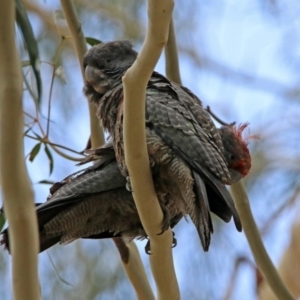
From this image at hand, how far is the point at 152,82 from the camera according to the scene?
3010mm

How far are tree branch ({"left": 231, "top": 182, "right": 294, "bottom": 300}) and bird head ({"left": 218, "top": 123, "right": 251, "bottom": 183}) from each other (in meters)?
0.35

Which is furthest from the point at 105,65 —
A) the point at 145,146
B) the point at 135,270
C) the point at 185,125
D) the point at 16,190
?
the point at 16,190

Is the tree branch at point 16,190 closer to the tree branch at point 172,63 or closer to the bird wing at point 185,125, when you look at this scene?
the bird wing at point 185,125

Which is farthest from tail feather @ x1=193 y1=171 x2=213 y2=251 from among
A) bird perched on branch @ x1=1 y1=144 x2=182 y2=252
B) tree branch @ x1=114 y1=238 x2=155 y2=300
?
tree branch @ x1=114 y1=238 x2=155 y2=300

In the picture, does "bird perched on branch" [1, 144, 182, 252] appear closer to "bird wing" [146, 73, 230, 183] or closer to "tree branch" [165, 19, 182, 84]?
"bird wing" [146, 73, 230, 183]

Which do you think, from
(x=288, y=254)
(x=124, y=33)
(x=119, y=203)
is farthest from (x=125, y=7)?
(x=119, y=203)

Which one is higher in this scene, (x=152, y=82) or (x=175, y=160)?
(x=152, y=82)

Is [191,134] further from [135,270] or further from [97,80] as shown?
[135,270]

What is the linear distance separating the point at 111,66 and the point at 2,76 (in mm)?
1646

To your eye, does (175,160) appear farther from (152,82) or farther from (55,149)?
(55,149)

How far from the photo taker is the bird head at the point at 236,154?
3178 mm

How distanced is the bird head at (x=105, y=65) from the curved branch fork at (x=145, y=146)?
95 centimetres

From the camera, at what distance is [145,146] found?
2.23 metres

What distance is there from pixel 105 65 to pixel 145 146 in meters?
1.15
